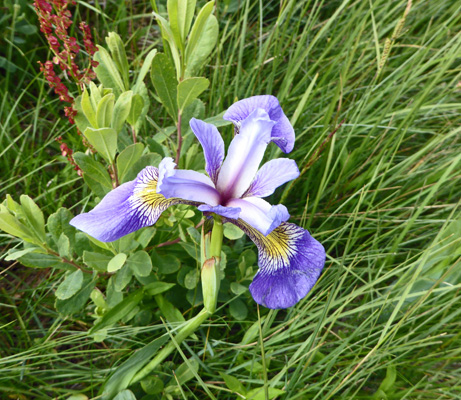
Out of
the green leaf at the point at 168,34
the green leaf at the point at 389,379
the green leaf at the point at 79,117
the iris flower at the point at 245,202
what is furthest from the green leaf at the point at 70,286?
the green leaf at the point at 389,379

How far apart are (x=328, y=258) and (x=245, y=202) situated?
2.73 feet

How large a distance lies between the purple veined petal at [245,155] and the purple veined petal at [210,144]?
0.07 feet

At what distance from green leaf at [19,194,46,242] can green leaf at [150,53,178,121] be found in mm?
544

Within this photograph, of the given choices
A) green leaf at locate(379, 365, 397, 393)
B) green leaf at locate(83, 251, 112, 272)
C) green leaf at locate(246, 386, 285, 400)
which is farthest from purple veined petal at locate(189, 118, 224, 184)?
green leaf at locate(379, 365, 397, 393)

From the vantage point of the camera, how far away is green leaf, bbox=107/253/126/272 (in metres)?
1.43

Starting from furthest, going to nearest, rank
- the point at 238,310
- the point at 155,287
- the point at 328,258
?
the point at 328,258 < the point at 238,310 < the point at 155,287

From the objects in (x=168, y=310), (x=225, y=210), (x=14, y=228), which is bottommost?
(x=168, y=310)

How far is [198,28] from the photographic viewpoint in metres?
1.38

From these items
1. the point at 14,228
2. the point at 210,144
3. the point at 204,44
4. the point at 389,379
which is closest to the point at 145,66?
the point at 204,44

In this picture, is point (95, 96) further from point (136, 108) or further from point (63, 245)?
point (63, 245)

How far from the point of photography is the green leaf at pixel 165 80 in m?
1.47

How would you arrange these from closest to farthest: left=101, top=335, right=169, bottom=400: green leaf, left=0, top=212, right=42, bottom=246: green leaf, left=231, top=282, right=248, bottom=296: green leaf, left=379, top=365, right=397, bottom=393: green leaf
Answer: left=0, top=212, right=42, bottom=246: green leaf, left=101, top=335, right=169, bottom=400: green leaf, left=379, top=365, right=397, bottom=393: green leaf, left=231, top=282, right=248, bottom=296: green leaf

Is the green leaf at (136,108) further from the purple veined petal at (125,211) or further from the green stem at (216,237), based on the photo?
the green stem at (216,237)

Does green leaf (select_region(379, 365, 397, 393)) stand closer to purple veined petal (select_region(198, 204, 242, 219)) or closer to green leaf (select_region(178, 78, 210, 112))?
purple veined petal (select_region(198, 204, 242, 219))
